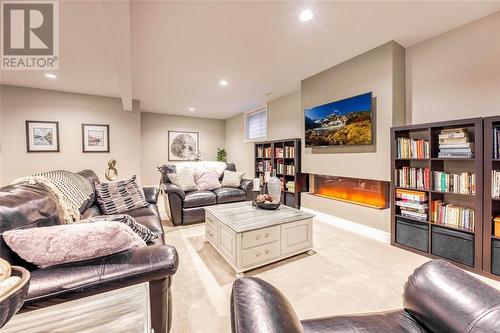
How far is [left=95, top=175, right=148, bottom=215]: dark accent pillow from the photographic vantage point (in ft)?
7.89

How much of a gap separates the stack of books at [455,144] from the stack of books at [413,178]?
25 cm

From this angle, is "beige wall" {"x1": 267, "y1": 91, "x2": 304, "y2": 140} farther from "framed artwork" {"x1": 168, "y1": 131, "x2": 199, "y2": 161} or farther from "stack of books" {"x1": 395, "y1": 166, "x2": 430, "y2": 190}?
"framed artwork" {"x1": 168, "y1": 131, "x2": 199, "y2": 161}

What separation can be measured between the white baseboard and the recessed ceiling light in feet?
8.65

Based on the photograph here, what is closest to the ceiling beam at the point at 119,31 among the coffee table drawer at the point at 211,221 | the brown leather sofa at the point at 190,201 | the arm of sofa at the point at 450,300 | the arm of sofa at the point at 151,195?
the arm of sofa at the point at 151,195

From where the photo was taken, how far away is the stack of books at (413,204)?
7.94 feet

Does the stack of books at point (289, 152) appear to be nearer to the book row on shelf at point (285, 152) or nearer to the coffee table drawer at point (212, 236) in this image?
the book row on shelf at point (285, 152)

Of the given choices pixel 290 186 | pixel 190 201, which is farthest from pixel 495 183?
pixel 190 201

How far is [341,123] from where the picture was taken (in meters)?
3.23

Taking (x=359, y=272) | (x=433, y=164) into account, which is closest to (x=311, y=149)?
(x=433, y=164)

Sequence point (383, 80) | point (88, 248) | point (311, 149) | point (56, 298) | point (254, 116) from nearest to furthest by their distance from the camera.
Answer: point (56, 298)
point (88, 248)
point (383, 80)
point (311, 149)
point (254, 116)

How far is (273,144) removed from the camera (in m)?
4.83

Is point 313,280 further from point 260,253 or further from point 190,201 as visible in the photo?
point 190,201

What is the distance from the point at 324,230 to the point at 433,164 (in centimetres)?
153

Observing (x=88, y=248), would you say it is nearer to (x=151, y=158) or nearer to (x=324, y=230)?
(x=324, y=230)
